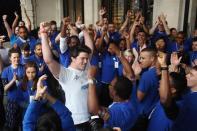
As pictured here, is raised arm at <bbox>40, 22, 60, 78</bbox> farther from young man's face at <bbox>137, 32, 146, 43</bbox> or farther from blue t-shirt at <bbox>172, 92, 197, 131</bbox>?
young man's face at <bbox>137, 32, 146, 43</bbox>

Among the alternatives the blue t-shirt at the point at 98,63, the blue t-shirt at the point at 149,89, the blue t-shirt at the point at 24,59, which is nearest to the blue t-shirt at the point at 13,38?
the blue t-shirt at the point at 24,59

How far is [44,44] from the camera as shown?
2977 millimetres

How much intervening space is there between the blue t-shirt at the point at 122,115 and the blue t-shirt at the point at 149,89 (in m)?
0.85

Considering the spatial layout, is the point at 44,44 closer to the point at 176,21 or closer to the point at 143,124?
the point at 143,124

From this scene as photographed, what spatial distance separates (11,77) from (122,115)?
2.35 metres

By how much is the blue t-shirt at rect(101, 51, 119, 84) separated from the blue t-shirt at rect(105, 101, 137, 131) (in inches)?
111

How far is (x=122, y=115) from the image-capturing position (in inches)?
94.6

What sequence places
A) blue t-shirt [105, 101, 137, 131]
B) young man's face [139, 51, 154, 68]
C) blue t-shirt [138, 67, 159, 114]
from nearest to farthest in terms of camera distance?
blue t-shirt [105, 101, 137, 131] → blue t-shirt [138, 67, 159, 114] → young man's face [139, 51, 154, 68]

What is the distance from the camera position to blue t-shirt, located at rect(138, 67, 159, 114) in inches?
131

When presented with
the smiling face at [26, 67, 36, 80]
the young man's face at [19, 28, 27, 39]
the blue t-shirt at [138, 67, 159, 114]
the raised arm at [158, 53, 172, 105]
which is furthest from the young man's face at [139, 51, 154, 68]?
the young man's face at [19, 28, 27, 39]

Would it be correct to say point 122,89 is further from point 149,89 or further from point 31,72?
point 31,72

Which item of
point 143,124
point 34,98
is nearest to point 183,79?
point 143,124

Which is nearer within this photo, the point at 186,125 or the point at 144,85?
the point at 186,125

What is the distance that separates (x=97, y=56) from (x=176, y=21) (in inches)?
143
